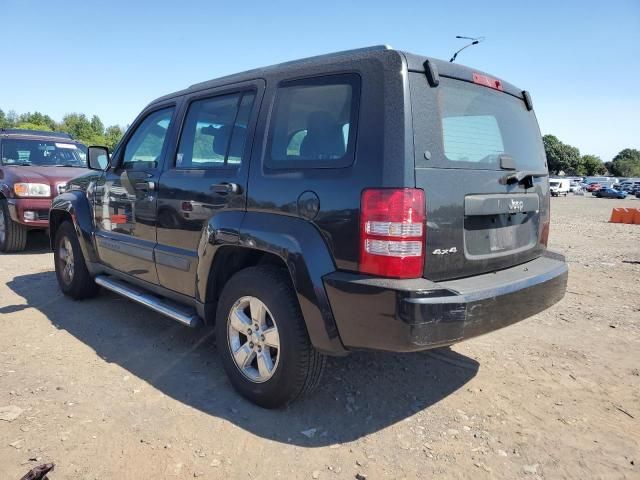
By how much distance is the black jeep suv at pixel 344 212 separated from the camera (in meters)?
2.28

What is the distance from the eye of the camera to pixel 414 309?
218 centimetres

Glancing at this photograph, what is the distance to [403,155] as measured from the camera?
2260 millimetres

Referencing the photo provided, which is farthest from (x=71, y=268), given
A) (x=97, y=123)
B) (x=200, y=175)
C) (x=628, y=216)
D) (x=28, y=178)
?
(x=97, y=123)

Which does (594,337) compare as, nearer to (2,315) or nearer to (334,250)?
(334,250)

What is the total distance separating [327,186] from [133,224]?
216 cm

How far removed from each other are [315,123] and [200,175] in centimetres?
99

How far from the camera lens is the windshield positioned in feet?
26.7

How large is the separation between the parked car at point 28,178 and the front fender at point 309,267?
6158 millimetres

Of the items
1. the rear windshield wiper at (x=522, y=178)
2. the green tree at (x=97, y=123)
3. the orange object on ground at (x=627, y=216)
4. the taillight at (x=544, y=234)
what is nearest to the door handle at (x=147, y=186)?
the rear windshield wiper at (x=522, y=178)

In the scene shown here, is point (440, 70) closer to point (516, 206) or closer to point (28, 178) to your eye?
point (516, 206)

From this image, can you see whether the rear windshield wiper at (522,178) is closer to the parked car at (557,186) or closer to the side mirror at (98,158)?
the side mirror at (98,158)

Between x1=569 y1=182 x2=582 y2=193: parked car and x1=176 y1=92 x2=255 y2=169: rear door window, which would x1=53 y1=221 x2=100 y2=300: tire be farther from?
x1=569 y1=182 x2=582 y2=193: parked car

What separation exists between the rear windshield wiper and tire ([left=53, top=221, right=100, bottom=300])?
4.07 m

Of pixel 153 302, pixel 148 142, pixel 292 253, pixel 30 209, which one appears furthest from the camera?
pixel 30 209
